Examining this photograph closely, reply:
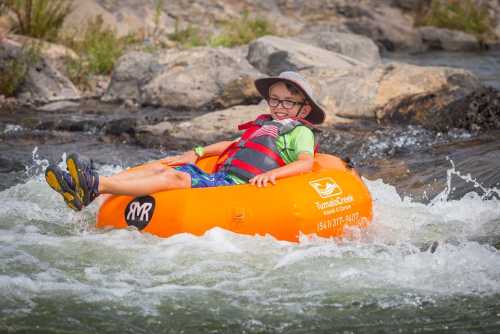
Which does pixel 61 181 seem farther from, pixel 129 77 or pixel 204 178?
pixel 129 77

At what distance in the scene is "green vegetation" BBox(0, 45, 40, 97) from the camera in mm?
10805

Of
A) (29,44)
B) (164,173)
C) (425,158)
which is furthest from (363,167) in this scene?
(29,44)

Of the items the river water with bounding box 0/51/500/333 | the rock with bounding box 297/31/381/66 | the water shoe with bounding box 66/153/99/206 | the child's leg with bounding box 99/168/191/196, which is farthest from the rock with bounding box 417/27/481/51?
the water shoe with bounding box 66/153/99/206

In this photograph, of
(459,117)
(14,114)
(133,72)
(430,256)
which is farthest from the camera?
(133,72)

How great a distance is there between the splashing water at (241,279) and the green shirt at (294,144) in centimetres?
65

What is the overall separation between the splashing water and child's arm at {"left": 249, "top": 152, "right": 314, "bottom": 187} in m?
0.40

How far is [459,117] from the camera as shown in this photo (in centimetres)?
929

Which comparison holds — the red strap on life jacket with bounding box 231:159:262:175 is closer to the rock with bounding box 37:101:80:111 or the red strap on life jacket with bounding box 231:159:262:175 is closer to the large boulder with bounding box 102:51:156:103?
the rock with bounding box 37:101:80:111

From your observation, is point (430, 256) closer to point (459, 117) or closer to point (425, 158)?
point (425, 158)

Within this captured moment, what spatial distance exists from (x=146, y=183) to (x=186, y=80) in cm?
597

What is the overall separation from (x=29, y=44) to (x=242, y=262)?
7.97 metres

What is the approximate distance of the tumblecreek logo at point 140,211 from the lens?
5.27m

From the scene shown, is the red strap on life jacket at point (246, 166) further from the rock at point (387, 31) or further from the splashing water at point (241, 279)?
the rock at point (387, 31)

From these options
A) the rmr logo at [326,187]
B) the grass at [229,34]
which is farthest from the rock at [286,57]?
the rmr logo at [326,187]
